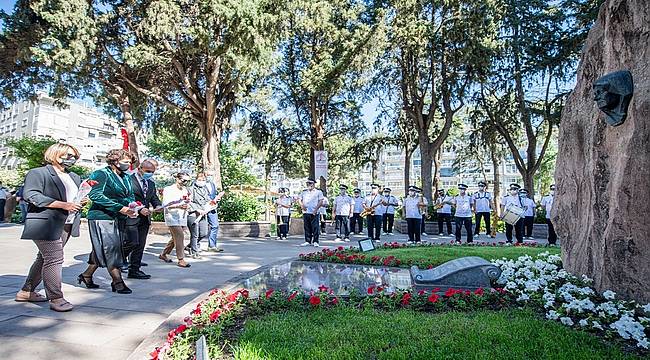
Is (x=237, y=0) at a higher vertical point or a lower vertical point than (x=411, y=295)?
higher

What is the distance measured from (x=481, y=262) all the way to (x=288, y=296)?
8.22 feet

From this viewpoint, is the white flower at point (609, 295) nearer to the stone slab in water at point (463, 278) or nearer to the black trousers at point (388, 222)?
the stone slab in water at point (463, 278)

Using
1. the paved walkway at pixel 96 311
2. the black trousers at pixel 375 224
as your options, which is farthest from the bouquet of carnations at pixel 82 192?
the black trousers at pixel 375 224

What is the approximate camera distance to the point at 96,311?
4750mm

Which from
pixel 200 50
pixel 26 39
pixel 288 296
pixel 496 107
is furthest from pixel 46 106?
pixel 288 296

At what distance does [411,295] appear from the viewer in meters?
4.75

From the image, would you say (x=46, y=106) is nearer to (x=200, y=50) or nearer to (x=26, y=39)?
(x=26, y=39)

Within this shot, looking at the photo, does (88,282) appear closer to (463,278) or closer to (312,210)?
(463,278)

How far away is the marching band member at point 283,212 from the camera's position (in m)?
14.8

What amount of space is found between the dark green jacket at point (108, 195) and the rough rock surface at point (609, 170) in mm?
5603

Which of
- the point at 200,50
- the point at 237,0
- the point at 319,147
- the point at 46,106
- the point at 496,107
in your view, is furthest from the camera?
the point at 46,106

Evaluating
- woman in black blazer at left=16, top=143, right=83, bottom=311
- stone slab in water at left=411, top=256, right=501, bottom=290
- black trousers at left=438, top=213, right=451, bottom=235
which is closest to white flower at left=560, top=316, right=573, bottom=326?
stone slab in water at left=411, top=256, right=501, bottom=290

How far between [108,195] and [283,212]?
944 centimetres

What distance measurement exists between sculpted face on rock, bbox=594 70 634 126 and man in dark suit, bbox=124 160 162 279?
239 inches
